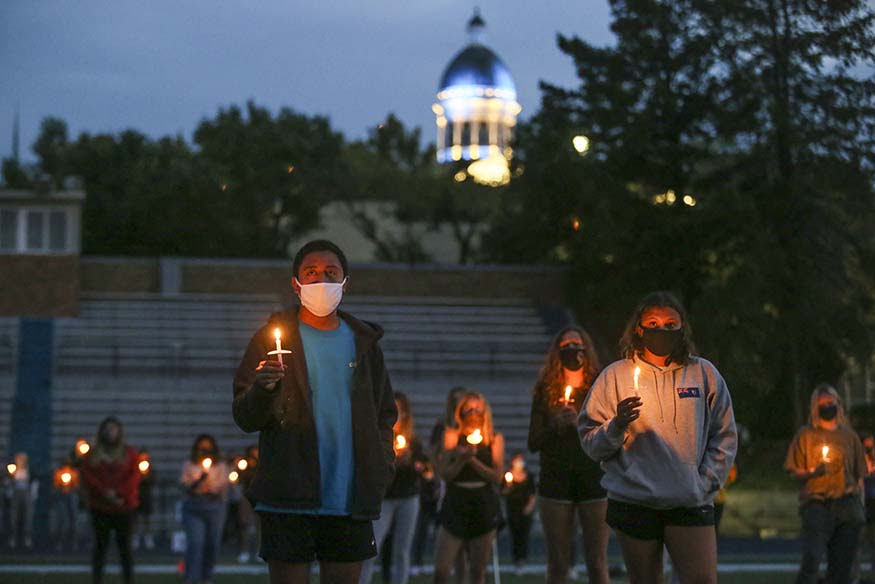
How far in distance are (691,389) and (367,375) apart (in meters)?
1.93

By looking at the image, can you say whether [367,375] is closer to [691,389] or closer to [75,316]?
[691,389]

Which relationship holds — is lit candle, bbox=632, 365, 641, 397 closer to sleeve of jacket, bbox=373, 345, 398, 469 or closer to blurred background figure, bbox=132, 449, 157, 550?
sleeve of jacket, bbox=373, 345, 398, 469

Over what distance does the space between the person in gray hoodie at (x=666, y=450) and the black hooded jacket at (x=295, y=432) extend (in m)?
1.52

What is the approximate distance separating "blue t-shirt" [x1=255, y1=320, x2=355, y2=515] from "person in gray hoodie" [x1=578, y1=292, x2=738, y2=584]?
1.60 meters

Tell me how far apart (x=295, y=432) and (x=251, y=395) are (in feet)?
0.91

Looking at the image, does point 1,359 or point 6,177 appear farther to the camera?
point 6,177

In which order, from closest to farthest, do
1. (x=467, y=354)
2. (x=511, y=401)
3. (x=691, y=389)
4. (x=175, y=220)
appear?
(x=691, y=389), (x=511, y=401), (x=467, y=354), (x=175, y=220)

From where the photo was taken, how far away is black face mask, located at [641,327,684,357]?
8.18m

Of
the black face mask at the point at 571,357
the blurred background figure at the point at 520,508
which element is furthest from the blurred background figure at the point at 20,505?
the black face mask at the point at 571,357

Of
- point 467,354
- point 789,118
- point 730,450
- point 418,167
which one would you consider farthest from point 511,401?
point 418,167

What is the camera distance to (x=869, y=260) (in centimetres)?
4319

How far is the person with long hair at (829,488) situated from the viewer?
44.5 ft

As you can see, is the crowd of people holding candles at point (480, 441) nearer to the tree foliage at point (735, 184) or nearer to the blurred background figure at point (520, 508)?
the blurred background figure at point (520, 508)

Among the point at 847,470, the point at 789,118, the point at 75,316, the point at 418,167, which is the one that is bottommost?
the point at 847,470
